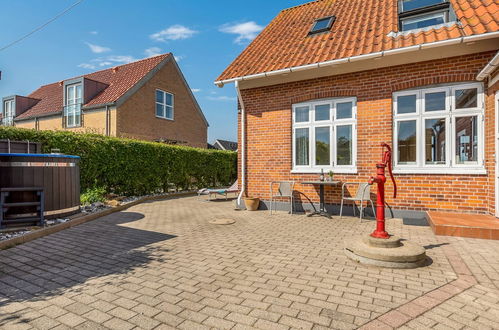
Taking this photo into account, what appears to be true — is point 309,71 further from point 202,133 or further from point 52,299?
point 202,133

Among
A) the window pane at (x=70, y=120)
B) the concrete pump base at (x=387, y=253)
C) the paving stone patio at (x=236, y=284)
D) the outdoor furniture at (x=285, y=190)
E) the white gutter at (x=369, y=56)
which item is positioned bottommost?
the paving stone patio at (x=236, y=284)

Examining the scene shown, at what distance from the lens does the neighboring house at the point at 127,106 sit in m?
18.3

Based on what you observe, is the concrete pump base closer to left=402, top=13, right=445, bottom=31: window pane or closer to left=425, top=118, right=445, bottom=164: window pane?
left=425, top=118, right=445, bottom=164: window pane

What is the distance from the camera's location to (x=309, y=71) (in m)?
7.66

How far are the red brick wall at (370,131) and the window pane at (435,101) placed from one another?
0.30 meters

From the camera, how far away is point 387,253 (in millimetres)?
3850

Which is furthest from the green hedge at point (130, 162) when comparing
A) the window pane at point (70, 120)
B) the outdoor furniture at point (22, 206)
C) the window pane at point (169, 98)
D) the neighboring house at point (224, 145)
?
the neighboring house at point (224, 145)

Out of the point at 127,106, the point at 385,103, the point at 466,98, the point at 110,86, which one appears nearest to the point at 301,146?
the point at 385,103

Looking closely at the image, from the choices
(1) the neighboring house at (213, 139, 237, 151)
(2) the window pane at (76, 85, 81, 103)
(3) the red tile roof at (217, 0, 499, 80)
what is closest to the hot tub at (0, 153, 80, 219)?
(3) the red tile roof at (217, 0, 499, 80)

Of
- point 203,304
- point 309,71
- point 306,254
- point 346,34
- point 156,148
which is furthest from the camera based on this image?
point 156,148

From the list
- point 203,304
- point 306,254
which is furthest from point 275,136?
point 203,304

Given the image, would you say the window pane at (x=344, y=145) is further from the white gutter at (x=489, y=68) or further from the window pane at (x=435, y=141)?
the white gutter at (x=489, y=68)

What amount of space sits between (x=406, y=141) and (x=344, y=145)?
1.39m

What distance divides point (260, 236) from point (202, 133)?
19.9m
